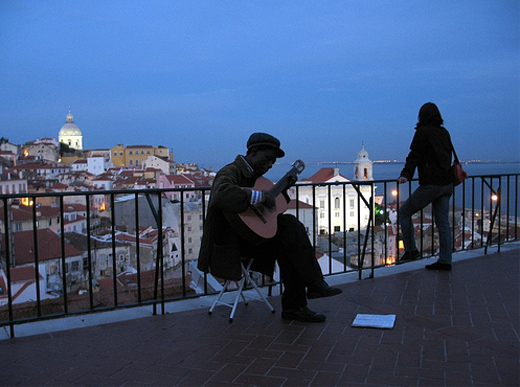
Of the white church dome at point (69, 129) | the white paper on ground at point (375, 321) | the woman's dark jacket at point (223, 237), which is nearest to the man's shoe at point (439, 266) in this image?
the white paper on ground at point (375, 321)

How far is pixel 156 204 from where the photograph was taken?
453 cm

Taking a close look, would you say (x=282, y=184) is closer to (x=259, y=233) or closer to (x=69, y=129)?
(x=259, y=233)

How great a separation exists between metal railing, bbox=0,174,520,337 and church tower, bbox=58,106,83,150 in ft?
431

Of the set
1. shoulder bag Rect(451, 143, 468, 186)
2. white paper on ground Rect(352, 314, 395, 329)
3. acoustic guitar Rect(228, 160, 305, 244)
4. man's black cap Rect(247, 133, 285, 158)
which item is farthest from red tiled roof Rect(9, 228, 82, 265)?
shoulder bag Rect(451, 143, 468, 186)

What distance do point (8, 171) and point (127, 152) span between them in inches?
2864

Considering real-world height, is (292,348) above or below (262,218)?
below

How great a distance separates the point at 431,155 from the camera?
19.0ft

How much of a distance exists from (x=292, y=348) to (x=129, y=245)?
4.95m

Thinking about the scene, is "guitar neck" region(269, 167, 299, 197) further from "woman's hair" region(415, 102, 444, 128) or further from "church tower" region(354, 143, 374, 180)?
"church tower" region(354, 143, 374, 180)

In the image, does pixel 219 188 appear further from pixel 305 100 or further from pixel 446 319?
pixel 305 100

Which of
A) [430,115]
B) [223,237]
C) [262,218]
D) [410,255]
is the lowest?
[410,255]

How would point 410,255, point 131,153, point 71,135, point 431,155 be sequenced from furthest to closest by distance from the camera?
1. point 71,135
2. point 131,153
3. point 410,255
4. point 431,155

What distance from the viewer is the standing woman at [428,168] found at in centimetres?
576

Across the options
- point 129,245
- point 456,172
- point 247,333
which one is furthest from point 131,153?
point 247,333
